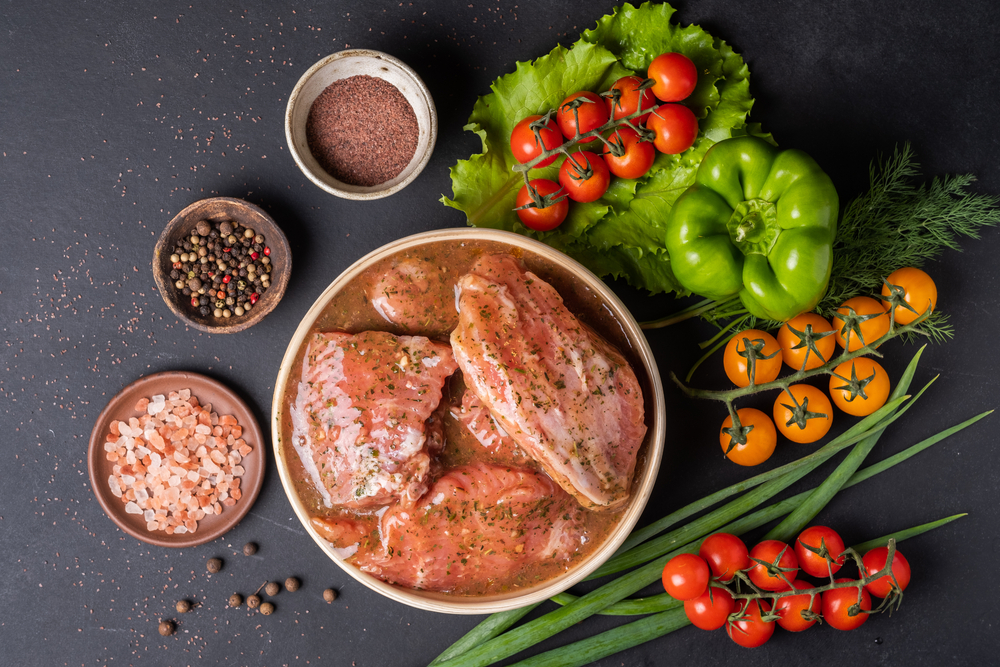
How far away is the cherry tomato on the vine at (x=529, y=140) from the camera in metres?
2.59

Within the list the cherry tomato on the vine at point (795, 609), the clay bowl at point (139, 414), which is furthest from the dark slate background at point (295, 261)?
the cherry tomato on the vine at point (795, 609)

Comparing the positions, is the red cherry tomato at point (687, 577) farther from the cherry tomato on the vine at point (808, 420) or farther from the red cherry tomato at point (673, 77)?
the red cherry tomato at point (673, 77)

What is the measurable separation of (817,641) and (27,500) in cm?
388

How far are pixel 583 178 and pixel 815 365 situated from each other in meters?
1.35

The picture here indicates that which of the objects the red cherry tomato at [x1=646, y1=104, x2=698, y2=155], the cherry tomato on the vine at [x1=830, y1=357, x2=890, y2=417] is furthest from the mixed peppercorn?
the cherry tomato on the vine at [x1=830, y1=357, x2=890, y2=417]

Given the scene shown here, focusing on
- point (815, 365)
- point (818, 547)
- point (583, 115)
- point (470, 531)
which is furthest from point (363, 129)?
point (818, 547)

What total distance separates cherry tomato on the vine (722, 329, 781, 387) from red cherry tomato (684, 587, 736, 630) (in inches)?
36.1

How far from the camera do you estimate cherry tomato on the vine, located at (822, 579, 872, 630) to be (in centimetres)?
275

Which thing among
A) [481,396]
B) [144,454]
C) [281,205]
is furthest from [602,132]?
→ [144,454]

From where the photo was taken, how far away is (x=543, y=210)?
2701mm

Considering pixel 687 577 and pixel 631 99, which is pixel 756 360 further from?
pixel 631 99

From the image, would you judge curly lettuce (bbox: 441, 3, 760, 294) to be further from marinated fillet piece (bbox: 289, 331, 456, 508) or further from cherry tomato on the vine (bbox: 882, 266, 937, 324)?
cherry tomato on the vine (bbox: 882, 266, 937, 324)

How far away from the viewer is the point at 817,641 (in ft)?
9.95

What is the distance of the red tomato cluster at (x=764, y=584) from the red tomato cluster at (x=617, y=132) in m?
1.64
